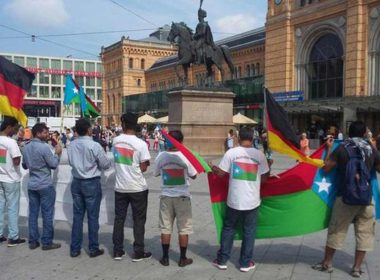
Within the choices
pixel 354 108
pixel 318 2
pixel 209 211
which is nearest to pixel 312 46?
pixel 318 2

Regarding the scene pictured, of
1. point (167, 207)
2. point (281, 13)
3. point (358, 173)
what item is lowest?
A: point (167, 207)

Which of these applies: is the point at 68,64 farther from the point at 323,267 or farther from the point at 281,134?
the point at 323,267

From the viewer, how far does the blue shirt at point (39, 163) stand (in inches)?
273

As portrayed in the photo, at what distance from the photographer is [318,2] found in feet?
134

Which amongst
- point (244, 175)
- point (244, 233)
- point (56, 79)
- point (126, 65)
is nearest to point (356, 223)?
point (244, 233)

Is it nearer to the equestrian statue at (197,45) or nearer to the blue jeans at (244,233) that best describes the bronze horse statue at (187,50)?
the equestrian statue at (197,45)

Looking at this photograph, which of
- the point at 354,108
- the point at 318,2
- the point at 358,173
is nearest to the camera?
the point at 358,173

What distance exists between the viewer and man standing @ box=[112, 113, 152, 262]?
6.40 meters

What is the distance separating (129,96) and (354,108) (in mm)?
52608

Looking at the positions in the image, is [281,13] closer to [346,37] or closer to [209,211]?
[346,37]

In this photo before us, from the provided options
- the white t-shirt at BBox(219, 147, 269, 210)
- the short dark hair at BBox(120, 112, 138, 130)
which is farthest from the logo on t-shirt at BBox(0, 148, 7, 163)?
the white t-shirt at BBox(219, 147, 269, 210)

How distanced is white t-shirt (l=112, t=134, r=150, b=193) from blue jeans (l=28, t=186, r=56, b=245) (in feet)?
4.11

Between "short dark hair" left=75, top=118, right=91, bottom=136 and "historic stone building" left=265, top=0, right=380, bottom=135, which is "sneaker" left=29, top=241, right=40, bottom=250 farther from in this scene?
"historic stone building" left=265, top=0, right=380, bottom=135

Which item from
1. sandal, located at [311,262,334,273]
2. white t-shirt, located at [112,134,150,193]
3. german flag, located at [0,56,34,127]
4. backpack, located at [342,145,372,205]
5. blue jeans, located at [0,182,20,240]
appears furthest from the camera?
german flag, located at [0,56,34,127]
